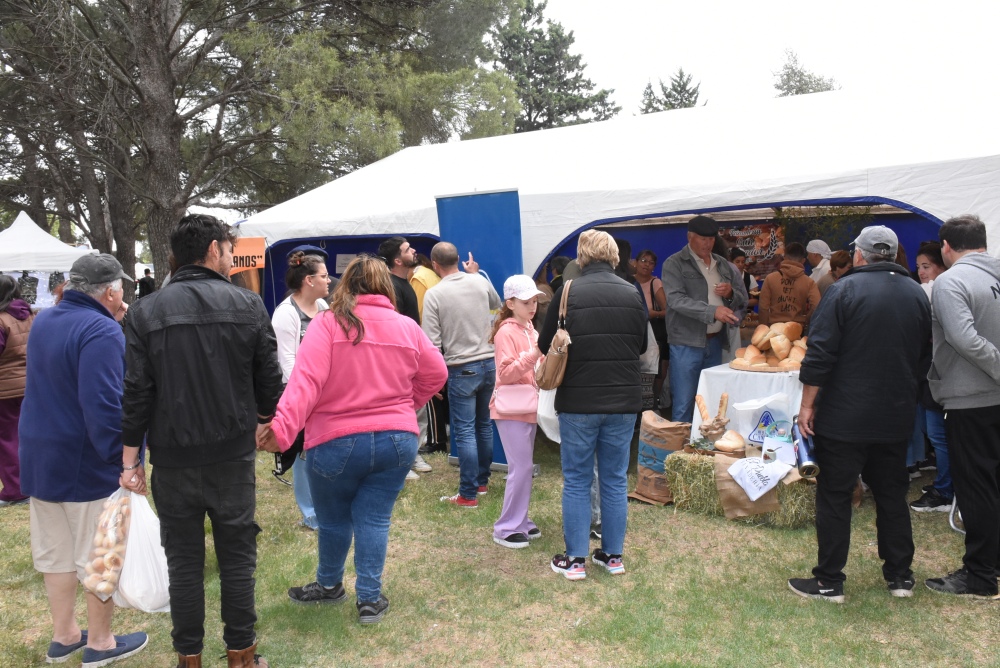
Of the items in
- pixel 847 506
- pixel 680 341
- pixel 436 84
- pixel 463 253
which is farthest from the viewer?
pixel 436 84

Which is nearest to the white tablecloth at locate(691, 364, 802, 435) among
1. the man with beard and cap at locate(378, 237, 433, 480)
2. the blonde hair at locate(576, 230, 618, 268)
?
the blonde hair at locate(576, 230, 618, 268)

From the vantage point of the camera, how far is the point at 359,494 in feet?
10.5

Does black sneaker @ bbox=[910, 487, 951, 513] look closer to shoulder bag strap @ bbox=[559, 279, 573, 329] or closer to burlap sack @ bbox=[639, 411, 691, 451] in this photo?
burlap sack @ bbox=[639, 411, 691, 451]

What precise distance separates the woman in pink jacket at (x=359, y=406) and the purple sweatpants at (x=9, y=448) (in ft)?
10.3

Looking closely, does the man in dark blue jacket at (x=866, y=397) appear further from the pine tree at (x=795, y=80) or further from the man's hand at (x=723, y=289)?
the pine tree at (x=795, y=80)

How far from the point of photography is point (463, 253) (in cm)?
591

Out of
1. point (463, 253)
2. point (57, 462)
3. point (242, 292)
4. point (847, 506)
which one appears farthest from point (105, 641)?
point (463, 253)

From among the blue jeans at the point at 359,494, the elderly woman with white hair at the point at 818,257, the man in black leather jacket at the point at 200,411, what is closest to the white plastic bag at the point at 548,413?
the blue jeans at the point at 359,494

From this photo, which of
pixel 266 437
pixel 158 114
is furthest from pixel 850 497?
pixel 158 114

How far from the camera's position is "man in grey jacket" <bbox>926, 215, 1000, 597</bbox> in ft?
11.0

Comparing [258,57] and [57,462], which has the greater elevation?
[258,57]

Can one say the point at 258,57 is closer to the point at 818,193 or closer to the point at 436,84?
the point at 436,84

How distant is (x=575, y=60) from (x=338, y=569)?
41.9 m

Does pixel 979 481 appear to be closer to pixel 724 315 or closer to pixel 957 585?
pixel 957 585
